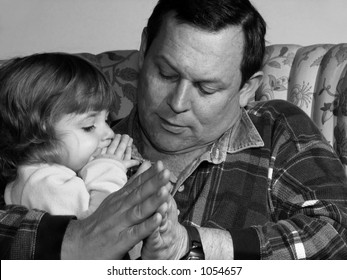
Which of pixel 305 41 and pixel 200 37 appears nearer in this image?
pixel 200 37

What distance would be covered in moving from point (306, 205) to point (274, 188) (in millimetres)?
139

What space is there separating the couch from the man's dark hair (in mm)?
363

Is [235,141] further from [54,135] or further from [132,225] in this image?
[132,225]

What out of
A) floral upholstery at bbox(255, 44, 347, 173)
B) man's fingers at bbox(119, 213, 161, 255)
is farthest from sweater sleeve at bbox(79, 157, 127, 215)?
floral upholstery at bbox(255, 44, 347, 173)

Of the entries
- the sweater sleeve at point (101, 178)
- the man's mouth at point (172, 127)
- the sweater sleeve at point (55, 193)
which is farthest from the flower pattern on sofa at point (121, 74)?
the sweater sleeve at point (55, 193)

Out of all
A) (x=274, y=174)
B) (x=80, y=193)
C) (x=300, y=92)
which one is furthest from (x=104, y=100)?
(x=300, y=92)

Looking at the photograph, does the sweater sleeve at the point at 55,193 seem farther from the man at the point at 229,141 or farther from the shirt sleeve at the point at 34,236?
the man at the point at 229,141

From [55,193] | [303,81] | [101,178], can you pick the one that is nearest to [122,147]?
[101,178]

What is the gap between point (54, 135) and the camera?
1.64 m

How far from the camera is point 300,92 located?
227 cm

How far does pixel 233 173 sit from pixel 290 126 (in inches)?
8.9

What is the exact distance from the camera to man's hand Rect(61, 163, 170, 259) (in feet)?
4.06
